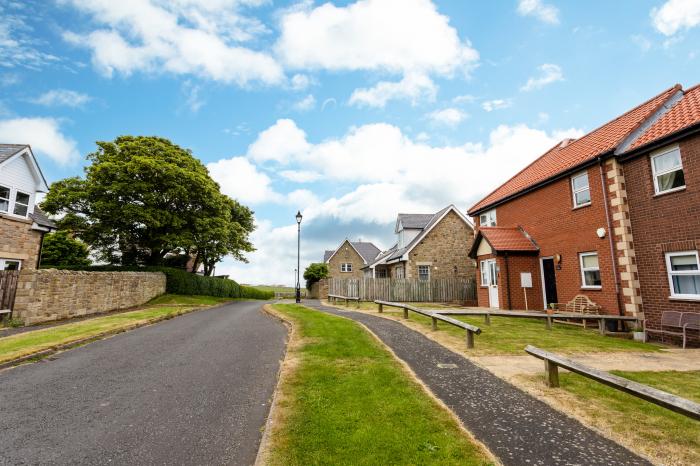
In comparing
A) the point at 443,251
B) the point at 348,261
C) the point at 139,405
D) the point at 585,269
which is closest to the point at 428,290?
the point at 443,251

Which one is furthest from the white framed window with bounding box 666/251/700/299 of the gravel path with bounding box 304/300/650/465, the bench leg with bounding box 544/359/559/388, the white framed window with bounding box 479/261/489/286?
the gravel path with bounding box 304/300/650/465

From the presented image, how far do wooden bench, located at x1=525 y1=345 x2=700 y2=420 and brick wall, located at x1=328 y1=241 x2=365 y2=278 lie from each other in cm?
4312

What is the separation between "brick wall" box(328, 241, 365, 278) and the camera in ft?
162

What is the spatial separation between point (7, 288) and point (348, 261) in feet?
127

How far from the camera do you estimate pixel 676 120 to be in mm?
12289

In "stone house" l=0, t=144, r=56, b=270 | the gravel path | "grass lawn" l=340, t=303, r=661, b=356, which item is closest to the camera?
the gravel path

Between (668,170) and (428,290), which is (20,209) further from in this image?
(668,170)

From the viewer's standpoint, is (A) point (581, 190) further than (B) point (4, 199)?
No

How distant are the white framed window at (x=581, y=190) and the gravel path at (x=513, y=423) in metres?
11.2

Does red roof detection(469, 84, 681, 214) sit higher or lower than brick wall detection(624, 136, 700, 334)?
higher

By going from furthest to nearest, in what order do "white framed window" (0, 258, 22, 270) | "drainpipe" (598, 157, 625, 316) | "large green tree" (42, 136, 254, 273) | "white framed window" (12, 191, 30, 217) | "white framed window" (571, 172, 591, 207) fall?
"large green tree" (42, 136, 254, 273) → "white framed window" (12, 191, 30, 217) → "white framed window" (0, 258, 22, 270) → "white framed window" (571, 172, 591, 207) → "drainpipe" (598, 157, 625, 316)

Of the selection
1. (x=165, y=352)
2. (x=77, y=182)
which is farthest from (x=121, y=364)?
(x=77, y=182)

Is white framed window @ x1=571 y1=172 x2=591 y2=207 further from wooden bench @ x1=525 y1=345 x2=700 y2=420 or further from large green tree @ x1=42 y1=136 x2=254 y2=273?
large green tree @ x1=42 y1=136 x2=254 y2=273

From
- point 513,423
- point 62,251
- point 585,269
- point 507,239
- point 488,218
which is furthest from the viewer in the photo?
point 62,251
